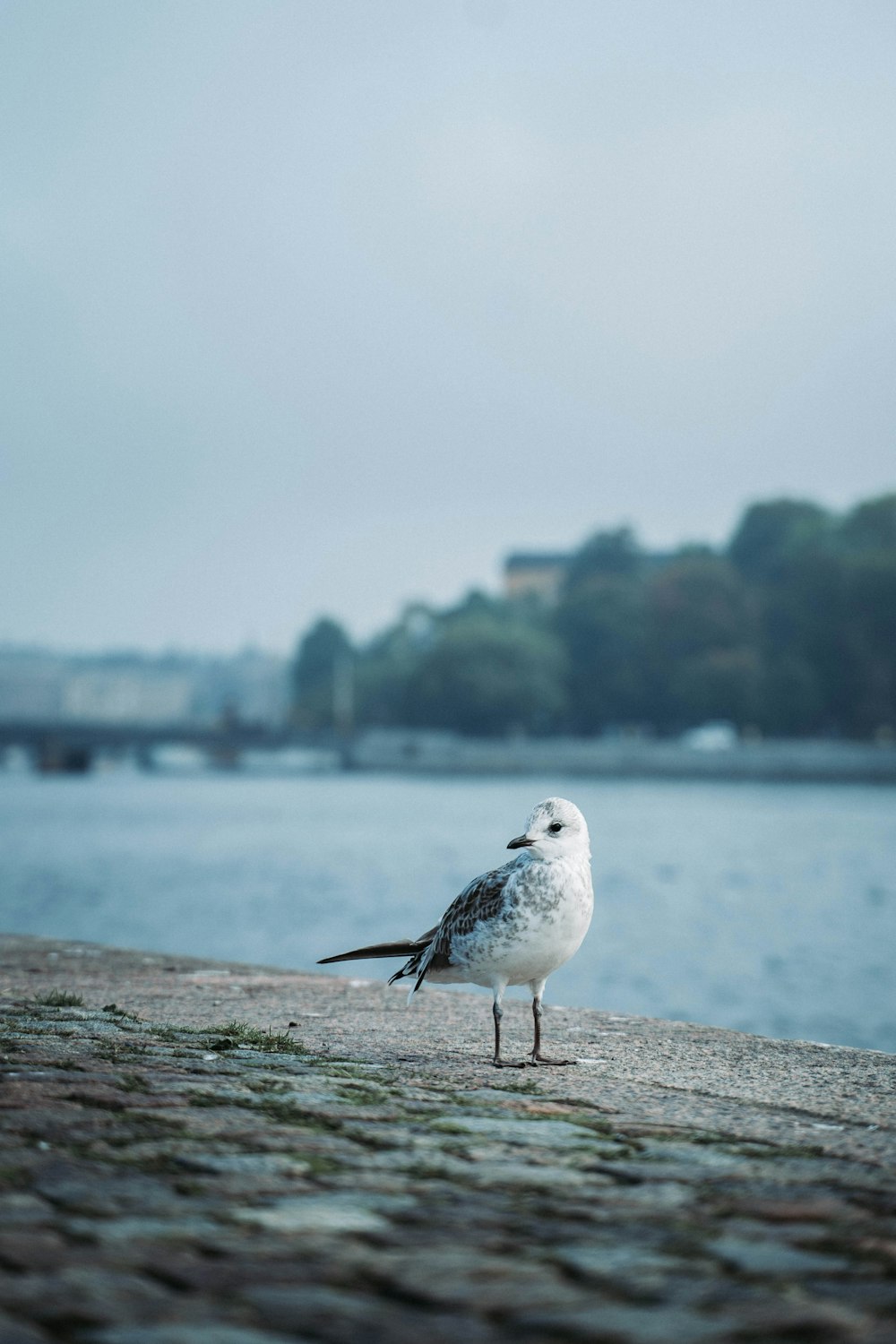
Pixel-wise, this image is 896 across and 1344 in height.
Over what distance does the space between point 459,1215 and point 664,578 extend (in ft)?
307

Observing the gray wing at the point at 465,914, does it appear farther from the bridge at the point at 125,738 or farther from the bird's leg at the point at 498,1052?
the bridge at the point at 125,738

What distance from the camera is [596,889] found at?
33.1 m

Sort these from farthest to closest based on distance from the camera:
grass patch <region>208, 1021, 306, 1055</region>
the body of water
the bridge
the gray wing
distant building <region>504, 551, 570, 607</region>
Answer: distant building <region>504, 551, 570, 607</region>
the bridge
the body of water
grass patch <region>208, 1021, 306, 1055</region>
the gray wing

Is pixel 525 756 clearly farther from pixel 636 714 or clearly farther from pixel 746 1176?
pixel 746 1176

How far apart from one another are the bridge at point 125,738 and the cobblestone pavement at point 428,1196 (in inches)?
3639

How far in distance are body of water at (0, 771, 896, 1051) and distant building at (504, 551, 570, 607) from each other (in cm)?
9058

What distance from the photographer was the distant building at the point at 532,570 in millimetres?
158875

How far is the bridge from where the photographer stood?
317ft

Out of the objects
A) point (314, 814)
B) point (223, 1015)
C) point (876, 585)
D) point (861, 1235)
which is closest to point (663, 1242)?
point (861, 1235)

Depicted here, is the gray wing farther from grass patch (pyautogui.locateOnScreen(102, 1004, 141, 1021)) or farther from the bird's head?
grass patch (pyautogui.locateOnScreen(102, 1004, 141, 1021))

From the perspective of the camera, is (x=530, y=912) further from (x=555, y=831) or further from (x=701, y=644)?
(x=701, y=644)

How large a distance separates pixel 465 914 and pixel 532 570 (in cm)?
15715

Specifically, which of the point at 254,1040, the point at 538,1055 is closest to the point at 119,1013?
the point at 254,1040

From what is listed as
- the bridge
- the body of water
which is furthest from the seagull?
the bridge
